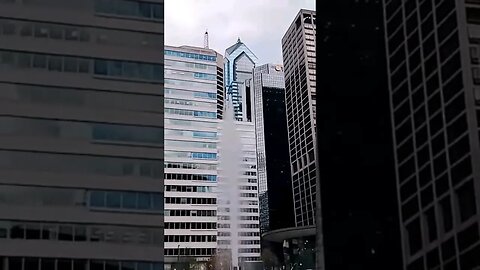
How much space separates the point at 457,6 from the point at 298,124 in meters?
132

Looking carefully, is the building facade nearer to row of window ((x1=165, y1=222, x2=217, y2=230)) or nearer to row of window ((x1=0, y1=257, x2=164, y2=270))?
row of window ((x1=165, y1=222, x2=217, y2=230))

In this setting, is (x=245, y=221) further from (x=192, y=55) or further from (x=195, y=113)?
(x=192, y=55)

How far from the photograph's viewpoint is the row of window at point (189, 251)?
134000 millimetres

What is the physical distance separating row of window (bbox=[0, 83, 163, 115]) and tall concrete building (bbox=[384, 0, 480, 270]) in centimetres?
2426

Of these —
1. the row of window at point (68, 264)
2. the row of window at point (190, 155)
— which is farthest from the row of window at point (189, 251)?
the row of window at point (68, 264)

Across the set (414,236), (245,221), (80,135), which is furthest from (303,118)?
(80,135)

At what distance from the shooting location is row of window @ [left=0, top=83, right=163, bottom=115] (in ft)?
159

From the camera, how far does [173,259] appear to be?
13350 cm

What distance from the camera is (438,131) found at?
196 ft

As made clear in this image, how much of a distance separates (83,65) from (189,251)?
295 ft

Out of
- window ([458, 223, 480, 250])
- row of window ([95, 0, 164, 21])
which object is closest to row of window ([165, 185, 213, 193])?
row of window ([95, 0, 164, 21])

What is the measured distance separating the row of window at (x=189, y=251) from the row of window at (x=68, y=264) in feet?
283

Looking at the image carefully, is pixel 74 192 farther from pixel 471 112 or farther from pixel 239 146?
pixel 239 146

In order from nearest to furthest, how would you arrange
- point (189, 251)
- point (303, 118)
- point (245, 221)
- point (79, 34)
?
1. point (79, 34)
2. point (189, 251)
3. point (245, 221)
4. point (303, 118)
